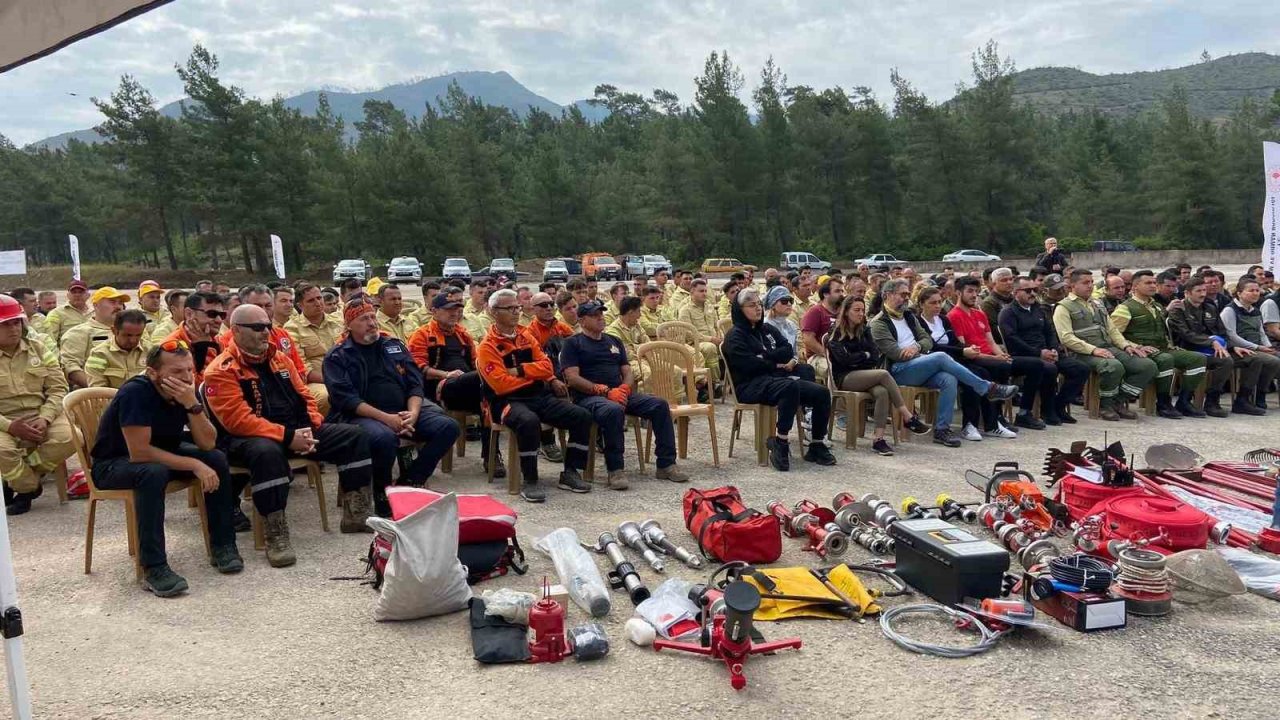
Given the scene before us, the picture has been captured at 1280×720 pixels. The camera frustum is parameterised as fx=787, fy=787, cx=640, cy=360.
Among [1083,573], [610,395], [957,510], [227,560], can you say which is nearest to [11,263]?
[227,560]

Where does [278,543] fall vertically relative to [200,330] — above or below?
below

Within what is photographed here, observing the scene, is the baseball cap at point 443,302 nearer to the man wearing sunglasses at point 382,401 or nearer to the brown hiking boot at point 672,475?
the man wearing sunglasses at point 382,401

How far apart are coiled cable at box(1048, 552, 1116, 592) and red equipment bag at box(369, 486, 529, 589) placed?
8.69ft

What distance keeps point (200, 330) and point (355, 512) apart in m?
1.67

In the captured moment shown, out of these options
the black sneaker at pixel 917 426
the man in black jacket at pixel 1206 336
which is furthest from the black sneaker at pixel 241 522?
the man in black jacket at pixel 1206 336

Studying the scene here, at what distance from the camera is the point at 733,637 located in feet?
10.4

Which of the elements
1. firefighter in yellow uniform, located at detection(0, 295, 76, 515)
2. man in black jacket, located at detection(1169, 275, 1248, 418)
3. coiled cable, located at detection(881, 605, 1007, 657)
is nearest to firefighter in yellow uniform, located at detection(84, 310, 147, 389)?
firefighter in yellow uniform, located at detection(0, 295, 76, 515)

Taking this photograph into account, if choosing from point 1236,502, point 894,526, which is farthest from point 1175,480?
point 894,526

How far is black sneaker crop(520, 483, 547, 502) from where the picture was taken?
18.0 feet

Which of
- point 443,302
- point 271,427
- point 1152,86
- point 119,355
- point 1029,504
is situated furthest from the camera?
point 1152,86

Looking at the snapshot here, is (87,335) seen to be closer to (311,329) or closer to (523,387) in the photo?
(311,329)

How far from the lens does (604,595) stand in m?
3.73

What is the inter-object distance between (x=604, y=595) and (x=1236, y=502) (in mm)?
4237

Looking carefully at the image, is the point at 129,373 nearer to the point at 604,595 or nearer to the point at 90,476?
the point at 90,476
